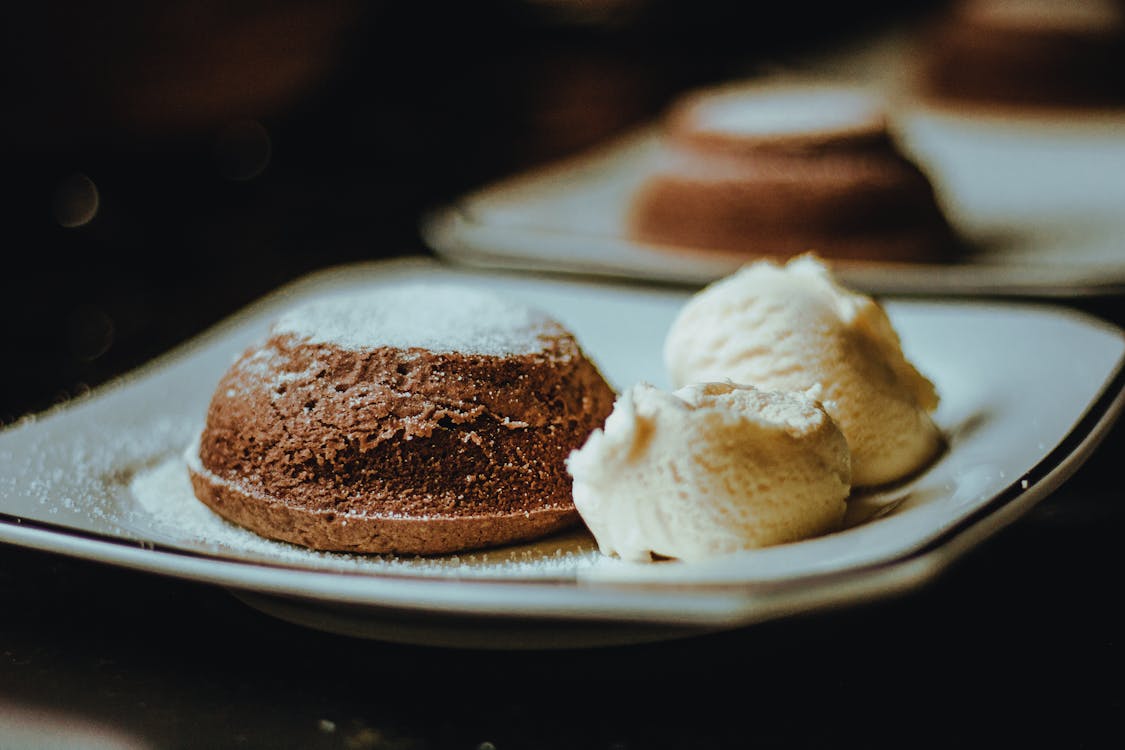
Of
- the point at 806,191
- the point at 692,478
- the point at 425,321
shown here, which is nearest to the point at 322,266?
the point at 806,191

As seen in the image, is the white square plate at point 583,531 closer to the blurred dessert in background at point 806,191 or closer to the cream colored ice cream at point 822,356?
the cream colored ice cream at point 822,356

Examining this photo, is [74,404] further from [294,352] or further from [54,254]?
[54,254]

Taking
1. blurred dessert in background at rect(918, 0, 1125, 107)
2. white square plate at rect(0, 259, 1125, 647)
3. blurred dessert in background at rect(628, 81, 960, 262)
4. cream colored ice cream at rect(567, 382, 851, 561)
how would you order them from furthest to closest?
blurred dessert in background at rect(918, 0, 1125, 107)
blurred dessert in background at rect(628, 81, 960, 262)
cream colored ice cream at rect(567, 382, 851, 561)
white square plate at rect(0, 259, 1125, 647)

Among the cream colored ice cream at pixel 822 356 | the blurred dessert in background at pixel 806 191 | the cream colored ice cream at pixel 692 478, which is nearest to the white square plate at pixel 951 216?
the blurred dessert in background at pixel 806 191

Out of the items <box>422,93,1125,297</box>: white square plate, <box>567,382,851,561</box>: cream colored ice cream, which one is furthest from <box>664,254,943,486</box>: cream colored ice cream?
<box>422,93,1125,297</box>: white square plate

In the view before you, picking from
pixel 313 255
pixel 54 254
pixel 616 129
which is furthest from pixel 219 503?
pixel 616 129

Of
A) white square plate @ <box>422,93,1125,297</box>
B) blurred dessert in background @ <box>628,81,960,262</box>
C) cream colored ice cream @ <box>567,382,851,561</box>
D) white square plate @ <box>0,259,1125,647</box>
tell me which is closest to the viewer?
white square plate @ <box>0,259,1125,647</box>

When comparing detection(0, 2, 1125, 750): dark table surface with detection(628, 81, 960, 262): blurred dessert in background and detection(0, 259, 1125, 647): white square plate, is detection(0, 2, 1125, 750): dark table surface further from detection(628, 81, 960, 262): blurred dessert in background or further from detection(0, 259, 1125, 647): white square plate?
detection(628, 81, 960, 262): blurred dessert in background
